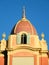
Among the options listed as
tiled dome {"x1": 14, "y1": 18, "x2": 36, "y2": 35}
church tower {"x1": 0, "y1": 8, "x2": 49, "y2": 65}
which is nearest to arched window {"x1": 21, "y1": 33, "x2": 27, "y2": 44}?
church tower {"x1": 0, "y1": 8, "x2": 49, "y2": 65}

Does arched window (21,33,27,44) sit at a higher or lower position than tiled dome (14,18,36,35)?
lower

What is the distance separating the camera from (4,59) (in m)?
40.5

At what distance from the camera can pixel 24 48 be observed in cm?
3947

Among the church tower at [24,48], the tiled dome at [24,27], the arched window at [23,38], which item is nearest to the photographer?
the church tower at [24,48]

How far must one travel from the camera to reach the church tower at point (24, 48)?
39344 millimetres

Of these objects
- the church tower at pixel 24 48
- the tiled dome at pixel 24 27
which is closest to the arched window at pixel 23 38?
the church tower at pixel 24 48

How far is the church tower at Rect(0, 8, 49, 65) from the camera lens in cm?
3934

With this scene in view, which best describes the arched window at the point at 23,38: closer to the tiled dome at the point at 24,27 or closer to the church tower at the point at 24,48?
the church tower at the point at 24,48

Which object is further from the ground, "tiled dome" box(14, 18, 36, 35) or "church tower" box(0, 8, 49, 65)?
"tiled dome" box(14, 18, 36, 35)

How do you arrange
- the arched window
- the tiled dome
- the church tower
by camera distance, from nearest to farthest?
1. the church tower
2. the arched window
3. the tiled dome

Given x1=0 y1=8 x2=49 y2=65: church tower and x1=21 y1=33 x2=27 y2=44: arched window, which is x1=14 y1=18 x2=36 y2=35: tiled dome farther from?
x1=21 y1=33 x2=27 y2=44: arched window

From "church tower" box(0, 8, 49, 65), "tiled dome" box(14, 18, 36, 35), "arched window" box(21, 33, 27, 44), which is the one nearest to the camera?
"church tower" box(0, 8, 49, 65)

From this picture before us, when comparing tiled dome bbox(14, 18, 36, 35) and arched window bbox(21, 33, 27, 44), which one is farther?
tiled dome bbox(14, 18, 36, 35)

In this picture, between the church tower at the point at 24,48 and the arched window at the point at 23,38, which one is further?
the arched window at the point at 23,38
